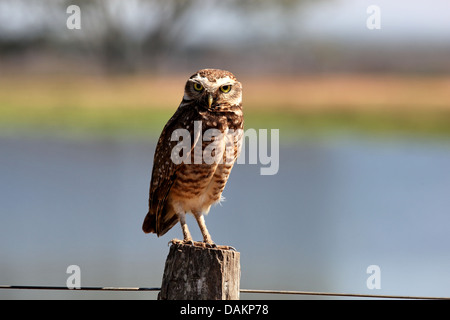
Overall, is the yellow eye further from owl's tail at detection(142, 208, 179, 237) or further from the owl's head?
owl's tail at detection(142, 208, 179, 237)

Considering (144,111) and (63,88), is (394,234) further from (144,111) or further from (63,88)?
(63,88)

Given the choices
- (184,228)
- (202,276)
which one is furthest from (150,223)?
(202,276)

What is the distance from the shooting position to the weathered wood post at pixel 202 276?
3.80m

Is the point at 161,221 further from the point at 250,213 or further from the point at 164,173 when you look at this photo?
the point at 250,213

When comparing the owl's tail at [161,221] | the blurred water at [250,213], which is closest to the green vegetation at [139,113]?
the blurred water at [250,213]

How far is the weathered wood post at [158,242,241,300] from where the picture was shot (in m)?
3.80

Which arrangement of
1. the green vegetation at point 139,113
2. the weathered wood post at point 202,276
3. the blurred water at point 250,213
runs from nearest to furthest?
the weathered wood post at point 202,276
the blurred water at point 250,213
the green vegetation at point 139,113

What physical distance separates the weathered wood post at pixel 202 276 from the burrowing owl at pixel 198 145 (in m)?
0.86

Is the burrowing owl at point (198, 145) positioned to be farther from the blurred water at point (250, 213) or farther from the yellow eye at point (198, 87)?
the blurred water at point (250, 213)

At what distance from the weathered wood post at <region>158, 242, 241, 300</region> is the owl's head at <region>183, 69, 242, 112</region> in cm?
122

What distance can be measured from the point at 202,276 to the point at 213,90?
1376 mm

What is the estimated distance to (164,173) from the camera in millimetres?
4902
